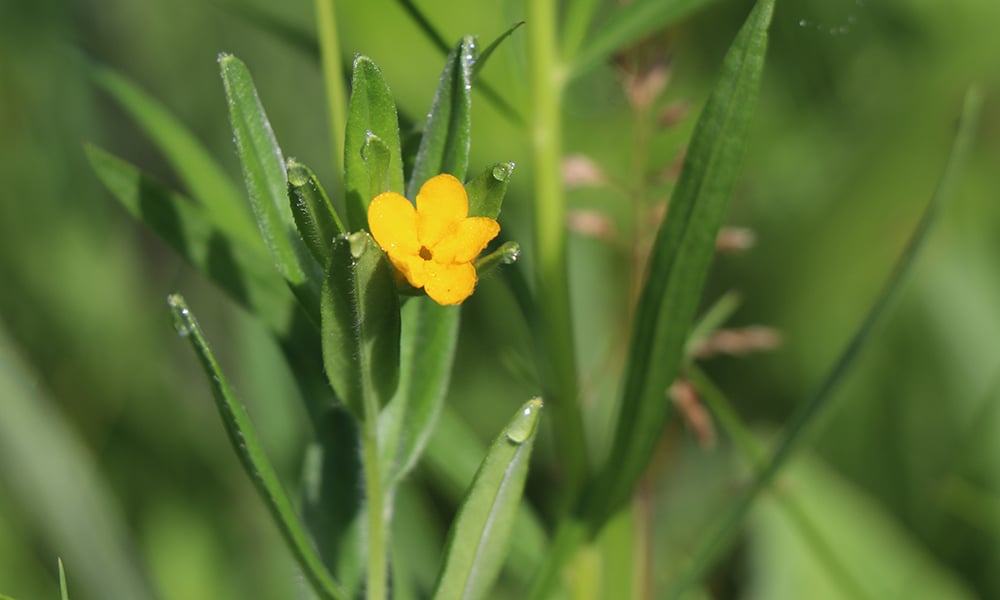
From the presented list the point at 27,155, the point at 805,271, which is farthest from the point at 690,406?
the point at 27,155

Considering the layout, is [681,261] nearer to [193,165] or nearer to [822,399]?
[822,399]

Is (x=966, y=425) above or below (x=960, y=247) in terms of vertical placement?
below

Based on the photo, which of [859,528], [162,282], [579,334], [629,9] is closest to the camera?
[629,9]

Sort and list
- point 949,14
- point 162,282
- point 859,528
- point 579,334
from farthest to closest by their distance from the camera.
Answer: point 162,282, point 949,14, point 579,334, point 859,528

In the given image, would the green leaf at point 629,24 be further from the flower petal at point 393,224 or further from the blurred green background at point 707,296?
the blurred green background at point 707,296

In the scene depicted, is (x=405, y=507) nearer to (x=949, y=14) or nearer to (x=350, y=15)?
(x=350, y=15)

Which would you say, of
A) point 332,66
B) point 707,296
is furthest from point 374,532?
point 707,296

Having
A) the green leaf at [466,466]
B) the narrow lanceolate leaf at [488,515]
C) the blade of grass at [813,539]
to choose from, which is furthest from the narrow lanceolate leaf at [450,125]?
the blade of grass at [813,539]
